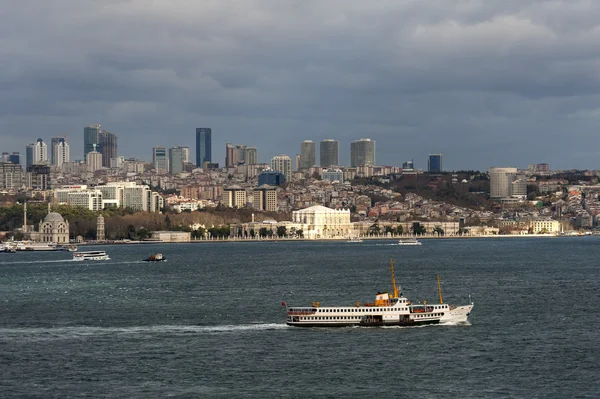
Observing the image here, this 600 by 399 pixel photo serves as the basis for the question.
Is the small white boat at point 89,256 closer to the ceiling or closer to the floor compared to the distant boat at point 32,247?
closer to the floor

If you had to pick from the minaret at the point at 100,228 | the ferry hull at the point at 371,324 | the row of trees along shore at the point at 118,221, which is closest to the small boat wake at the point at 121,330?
the ferry hull at the point at 371,324

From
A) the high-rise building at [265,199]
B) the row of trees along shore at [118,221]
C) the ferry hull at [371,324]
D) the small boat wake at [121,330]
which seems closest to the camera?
the small boat wake at [121,330]

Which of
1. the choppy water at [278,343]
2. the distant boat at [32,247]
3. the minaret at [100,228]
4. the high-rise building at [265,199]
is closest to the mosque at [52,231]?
the minaret at [100,228]

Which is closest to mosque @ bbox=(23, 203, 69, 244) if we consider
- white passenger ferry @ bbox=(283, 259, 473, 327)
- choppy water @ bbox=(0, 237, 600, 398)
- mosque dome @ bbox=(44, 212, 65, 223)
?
mosque dome @ bbox=(44, 212, 65, 223)

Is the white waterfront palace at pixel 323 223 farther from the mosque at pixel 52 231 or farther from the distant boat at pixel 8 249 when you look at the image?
the distant boat at pixel 8 249

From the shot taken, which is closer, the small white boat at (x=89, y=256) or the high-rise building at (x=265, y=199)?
the small white boat at (x=89, y=256)

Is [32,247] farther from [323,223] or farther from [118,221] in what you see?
[323,223]

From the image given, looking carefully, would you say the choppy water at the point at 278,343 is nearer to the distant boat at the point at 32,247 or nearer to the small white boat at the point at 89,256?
the small white boat at the point at 89,256

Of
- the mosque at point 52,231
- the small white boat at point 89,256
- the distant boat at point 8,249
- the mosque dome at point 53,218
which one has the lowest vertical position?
the small white boat at point 89,256

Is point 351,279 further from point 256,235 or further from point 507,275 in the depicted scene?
point 256,235

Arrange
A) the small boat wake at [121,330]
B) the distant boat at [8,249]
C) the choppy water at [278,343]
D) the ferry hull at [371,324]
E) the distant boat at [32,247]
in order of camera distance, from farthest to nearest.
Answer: the distant boat at [32,247] < the distant boat at [8,249] < the ferry hull at [371,324] < the small boat wake at [121,330] < the choppy water at [278,343]
